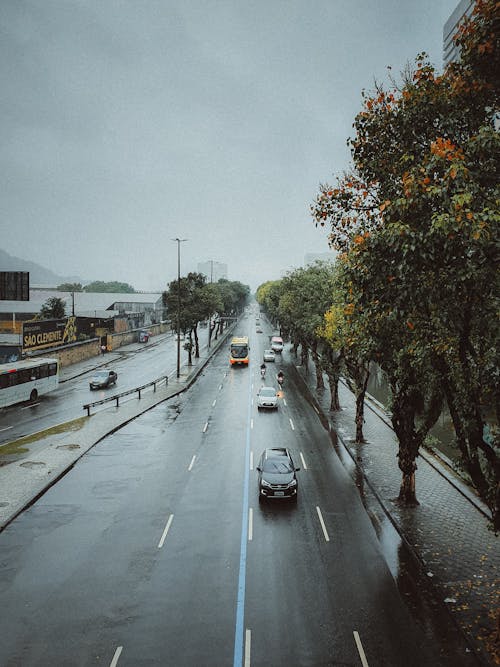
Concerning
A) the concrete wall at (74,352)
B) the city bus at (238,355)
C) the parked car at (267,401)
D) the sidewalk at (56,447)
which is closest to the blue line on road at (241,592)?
the sidewalk at (56,447)

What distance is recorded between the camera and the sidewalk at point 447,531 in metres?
11.1

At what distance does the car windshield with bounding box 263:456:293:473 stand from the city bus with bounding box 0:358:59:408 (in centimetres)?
2260

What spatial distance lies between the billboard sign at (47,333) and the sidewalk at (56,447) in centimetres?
1648

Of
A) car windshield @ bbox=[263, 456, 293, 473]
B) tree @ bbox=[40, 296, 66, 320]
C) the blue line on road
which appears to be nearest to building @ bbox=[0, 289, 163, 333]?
tree @ bbox=[40, 296, 66, 320]

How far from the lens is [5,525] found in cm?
1564

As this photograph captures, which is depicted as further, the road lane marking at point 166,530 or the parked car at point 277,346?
the parked car at point 277,346

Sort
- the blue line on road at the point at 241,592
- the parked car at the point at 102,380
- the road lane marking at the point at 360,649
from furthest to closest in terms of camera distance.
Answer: the parked car at the point at 102,380, the blue line on road at the point at 241,592, the road lane marking at the point at 360,649

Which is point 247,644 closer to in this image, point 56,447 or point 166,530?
point 166,530

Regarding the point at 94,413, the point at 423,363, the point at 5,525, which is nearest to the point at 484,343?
the point at 423,363

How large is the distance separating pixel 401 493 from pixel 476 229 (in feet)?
43.0

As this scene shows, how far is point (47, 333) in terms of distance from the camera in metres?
51.6

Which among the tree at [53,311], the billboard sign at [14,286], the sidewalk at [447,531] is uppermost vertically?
the billboard sign at [14,286]

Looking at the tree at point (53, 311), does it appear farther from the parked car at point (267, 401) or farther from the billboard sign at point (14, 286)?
the parked car at point (267, 401)

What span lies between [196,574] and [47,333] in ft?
148
